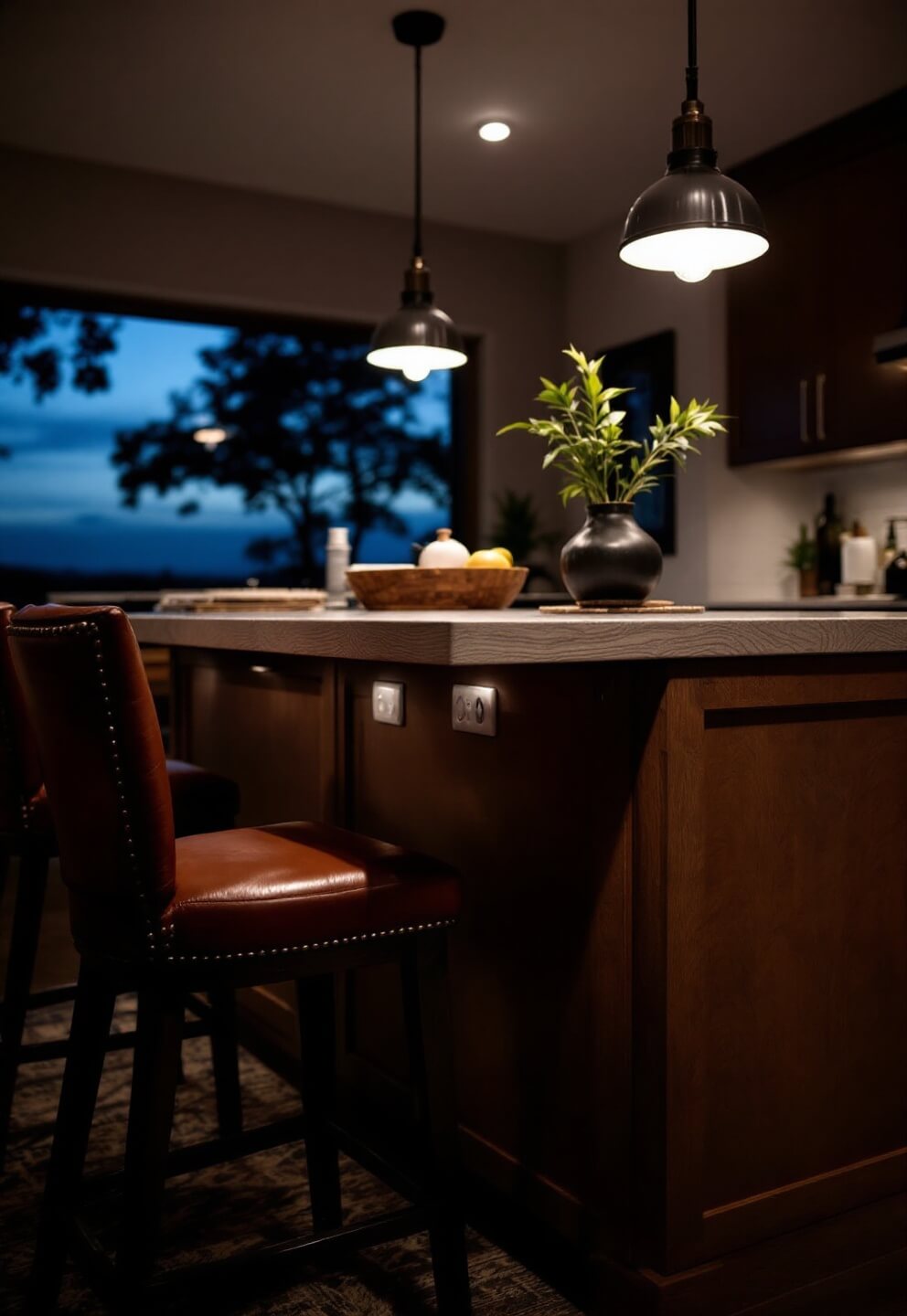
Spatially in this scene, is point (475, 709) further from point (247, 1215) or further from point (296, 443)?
point (296, 443)

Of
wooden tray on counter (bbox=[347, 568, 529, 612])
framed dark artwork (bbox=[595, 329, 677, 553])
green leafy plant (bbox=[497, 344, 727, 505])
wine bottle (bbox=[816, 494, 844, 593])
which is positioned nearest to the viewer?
green leafy plant (bbox=[497, 344, 727, 505])

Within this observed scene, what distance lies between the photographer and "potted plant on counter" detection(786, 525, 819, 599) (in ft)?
16.6

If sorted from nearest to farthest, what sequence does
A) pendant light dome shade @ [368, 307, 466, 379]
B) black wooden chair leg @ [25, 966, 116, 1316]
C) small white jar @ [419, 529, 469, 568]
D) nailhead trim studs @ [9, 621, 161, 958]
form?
nailhead trim studs @ [9, 621, 161, 958], black wooden chair leg @ [25, 966, 116, 1316], small white jar @ [419, 529, 469, 568], pendant light dome shade @ [368, 307, 466, 379]

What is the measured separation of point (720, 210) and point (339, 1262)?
6.02 feet

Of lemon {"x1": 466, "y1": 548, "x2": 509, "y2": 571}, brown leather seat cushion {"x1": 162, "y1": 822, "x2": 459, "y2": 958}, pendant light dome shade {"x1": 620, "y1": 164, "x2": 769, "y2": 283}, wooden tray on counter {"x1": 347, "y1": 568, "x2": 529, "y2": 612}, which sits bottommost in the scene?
brown leather seat cushion {"x1": 162, "y1": 822, "x2": 459, "y2": 958}

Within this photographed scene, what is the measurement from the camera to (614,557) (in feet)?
6.44

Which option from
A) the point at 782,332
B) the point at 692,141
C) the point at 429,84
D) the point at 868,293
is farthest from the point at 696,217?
the point at 782,332

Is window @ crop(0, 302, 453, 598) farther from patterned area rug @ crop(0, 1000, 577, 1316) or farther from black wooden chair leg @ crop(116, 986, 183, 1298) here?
black wooden chair leg @ crop(116, 986, 183, 1298)

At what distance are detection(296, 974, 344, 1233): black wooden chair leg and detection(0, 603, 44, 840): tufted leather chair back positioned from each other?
2.18 ft

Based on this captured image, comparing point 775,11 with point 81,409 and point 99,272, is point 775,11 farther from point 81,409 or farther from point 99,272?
point 81,409

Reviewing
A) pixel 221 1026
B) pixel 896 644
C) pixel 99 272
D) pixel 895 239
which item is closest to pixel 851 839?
pixel 896 644

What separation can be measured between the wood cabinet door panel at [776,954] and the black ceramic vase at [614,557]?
420 millimetres

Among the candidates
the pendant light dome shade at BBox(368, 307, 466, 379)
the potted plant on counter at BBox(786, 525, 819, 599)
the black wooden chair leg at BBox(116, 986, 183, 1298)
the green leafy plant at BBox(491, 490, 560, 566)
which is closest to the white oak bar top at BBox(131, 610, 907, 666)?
the black wooden chair leg at BBox(116, 986, 183, 1298)

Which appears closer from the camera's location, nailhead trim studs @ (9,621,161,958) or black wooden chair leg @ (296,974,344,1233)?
nailhead trim studs @ (9,621,161,958)
